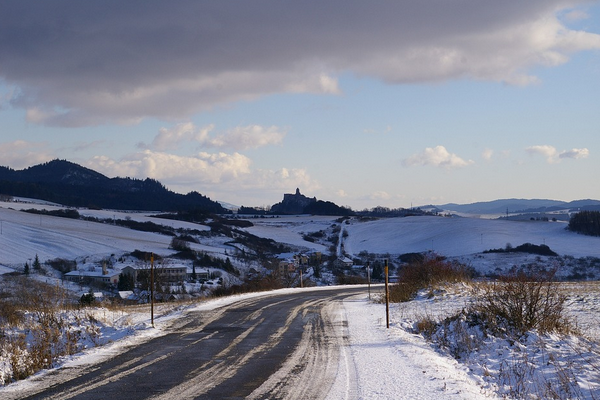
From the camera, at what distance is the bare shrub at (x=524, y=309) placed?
16.1 meters

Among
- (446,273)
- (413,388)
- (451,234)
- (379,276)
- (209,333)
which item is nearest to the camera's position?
(413,388)

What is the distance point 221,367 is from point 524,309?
9.65 meters

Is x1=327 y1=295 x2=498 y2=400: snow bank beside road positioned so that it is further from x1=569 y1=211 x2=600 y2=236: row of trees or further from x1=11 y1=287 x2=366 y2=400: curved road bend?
x1=569 y1=211 x2=600 y2=236: row of trees

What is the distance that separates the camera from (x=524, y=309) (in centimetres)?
1653

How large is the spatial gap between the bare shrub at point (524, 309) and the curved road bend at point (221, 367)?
4473 millimetres

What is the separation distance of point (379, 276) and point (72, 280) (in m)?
42.3

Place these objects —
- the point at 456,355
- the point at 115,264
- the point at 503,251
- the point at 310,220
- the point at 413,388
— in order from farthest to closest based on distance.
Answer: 1. the point at 310,220
2. the point at 503,251
3. the point at 115,264
4. the point at 456,355
5. the point at 413,388

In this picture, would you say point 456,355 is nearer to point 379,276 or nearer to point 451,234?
point 379,276

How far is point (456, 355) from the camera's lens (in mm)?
14438

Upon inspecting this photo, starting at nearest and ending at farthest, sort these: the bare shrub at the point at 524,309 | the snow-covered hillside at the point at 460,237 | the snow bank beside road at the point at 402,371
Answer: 1. the snow bank beside road at the point at 402,371
2. the bare shrub at the point at 524,309
3. the snow-covered hillside at the point at 460,237

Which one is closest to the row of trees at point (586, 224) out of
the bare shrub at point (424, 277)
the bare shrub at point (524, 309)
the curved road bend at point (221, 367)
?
the bare shrub at point (424, 277)

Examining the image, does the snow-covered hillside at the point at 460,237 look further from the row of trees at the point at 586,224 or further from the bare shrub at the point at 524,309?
the bare shrub at the point at 524,309

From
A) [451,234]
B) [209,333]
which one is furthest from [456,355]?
[451,234]

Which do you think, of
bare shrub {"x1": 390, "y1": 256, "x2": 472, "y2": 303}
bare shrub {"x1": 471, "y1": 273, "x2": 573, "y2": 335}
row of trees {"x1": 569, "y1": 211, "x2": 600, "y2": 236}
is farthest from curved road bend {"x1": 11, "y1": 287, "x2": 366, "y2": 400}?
row of trees {"x1": 569, "y1": 211, "x2": 600, "y2": 236}
